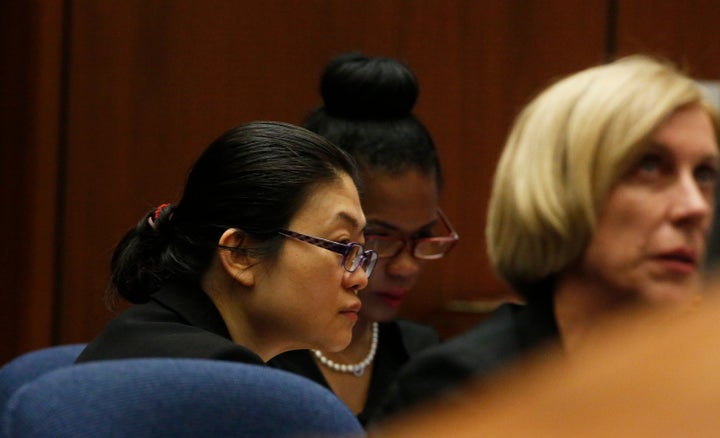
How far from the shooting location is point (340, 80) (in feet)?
7.66

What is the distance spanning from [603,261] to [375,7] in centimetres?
166

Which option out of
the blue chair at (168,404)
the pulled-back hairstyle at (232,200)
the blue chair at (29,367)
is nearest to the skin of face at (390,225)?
the pulled-back hairstyle at (232,200)

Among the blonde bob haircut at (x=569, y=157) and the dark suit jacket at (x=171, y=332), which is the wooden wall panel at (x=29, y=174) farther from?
the blonde bob haircut at (x=569, y=157)

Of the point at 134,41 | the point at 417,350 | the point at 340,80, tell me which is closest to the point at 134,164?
the point at 134,41

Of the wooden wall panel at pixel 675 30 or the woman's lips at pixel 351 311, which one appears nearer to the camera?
the woman's lips at pixel 351 311

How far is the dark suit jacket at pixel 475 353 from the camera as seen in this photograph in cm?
128

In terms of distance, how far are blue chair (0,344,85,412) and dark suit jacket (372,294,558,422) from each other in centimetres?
63

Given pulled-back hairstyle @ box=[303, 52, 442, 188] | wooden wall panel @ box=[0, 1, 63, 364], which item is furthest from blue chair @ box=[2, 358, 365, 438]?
wooden wall panel @ box=[0, 1, 63, 364]

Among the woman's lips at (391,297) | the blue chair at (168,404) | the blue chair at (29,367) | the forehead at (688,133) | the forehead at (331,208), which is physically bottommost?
the woman's lips at (391,297)

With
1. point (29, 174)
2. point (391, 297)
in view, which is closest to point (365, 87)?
point (391, 297)

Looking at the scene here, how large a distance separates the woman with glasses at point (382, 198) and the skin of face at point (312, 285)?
342mm

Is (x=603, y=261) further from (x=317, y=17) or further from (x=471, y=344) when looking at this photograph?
(x=317, y=17)

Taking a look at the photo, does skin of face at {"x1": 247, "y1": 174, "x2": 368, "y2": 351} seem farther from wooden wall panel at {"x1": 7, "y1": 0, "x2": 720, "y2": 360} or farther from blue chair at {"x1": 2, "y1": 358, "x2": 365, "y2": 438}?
wooden wall panel at {"x1": 7, "y1": 0, "x2": 720, "y2": 360}

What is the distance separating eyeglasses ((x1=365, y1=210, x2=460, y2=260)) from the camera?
7.41 feet
